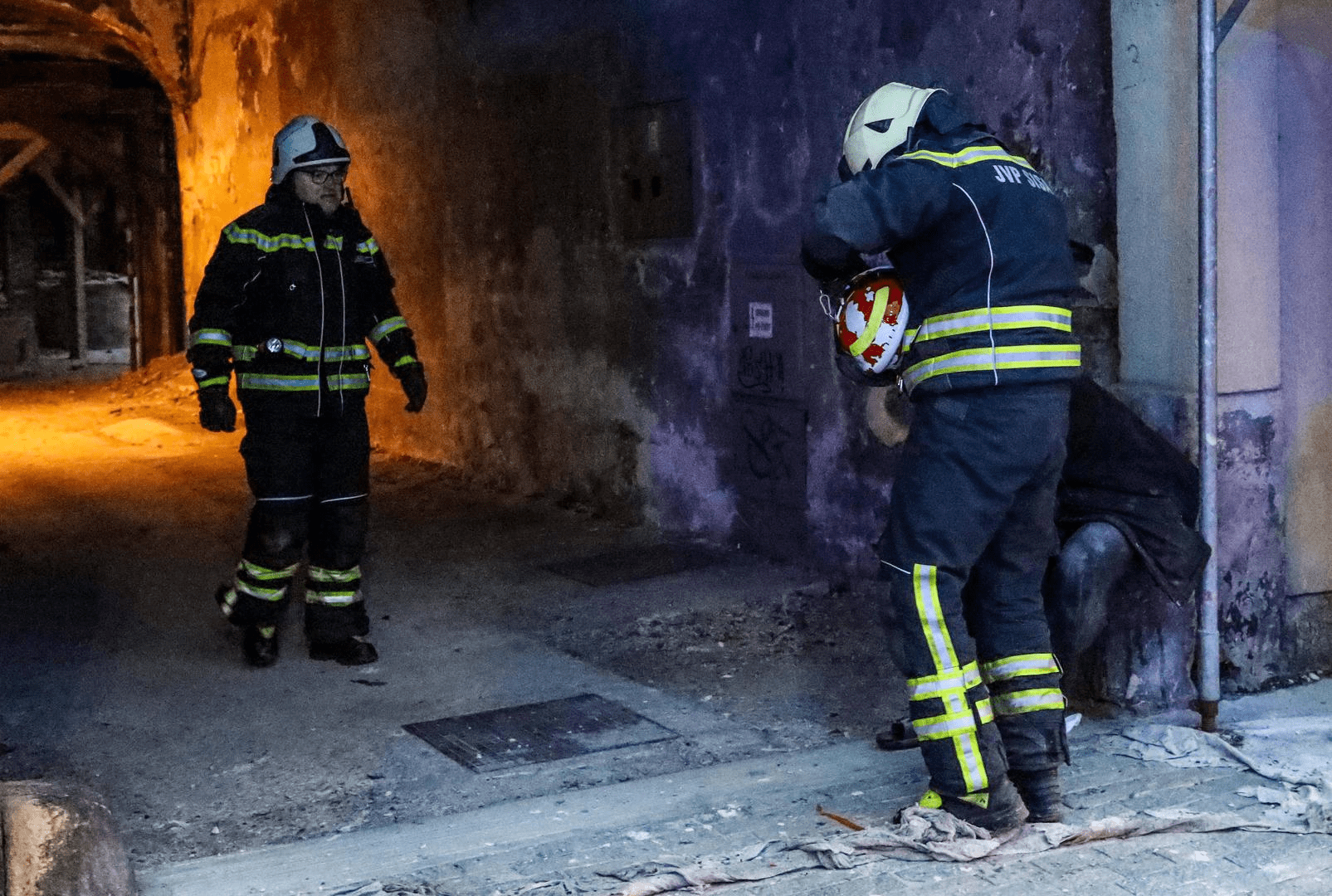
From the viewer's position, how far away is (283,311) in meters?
5.41

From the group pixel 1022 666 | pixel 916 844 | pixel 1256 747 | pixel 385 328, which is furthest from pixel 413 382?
pixel 1256 747

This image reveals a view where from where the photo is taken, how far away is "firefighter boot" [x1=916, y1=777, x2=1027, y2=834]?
3615 mm

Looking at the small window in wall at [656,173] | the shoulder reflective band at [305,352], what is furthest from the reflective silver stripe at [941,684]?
the small window in wall at [656,173]

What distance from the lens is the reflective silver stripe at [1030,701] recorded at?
3756 millimetres

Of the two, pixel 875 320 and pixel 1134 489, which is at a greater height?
pixel 875 320

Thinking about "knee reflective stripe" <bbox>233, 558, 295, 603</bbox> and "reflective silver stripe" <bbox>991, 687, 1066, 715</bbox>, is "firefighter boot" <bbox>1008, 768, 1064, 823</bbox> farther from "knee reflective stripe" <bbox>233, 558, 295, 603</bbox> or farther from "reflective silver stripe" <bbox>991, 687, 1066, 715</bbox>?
"knee reflective stripe" <bbox>233, 558, 295, 603</bbox>

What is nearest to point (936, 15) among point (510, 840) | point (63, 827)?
point (510, 840)

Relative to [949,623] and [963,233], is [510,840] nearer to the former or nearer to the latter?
[949,623]

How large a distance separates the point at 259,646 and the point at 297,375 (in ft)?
3.22

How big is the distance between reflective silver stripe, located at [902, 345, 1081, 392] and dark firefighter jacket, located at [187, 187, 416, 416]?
7.87ft

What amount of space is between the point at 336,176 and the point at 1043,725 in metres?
3.09

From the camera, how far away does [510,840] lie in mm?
3705

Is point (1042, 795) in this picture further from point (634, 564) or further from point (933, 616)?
point (634, 564)

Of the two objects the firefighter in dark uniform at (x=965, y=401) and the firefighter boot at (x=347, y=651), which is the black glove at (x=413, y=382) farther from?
the firefighter in dark uniform at (x=965, y=401)
